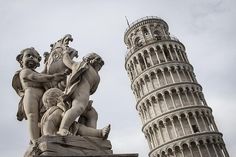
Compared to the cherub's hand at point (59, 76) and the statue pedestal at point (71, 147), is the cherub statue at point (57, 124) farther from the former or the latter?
the cherub's hand at point (59, 76)

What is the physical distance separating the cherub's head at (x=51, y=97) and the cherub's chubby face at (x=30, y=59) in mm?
486

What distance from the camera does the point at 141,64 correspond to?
45438 mm

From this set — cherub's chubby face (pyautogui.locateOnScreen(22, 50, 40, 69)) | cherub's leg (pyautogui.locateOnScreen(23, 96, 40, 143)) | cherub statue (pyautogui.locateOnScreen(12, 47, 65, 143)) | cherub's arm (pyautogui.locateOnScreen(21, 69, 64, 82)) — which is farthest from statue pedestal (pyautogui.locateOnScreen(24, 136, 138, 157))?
cherub's chubby face (pyautogui.locateOnScreen(22, 50, 40, 69))

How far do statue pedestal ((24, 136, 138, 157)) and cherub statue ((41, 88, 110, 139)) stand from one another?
84 millimetres

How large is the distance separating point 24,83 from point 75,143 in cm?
101

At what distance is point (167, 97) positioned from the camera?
42.2 metres

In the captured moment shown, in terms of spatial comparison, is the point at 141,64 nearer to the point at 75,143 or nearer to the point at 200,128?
the point at 200,128

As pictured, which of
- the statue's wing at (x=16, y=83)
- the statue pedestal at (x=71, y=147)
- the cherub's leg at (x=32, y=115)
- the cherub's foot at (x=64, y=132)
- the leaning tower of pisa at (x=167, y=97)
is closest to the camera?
the statue pedestal at (x=71, y=147)

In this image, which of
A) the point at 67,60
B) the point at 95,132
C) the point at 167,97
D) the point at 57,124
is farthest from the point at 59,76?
the point at 167,97

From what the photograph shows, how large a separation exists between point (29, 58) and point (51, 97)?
2.11ft

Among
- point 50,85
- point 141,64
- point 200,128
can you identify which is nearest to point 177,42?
point 141,64

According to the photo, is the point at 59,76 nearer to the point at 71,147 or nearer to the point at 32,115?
the point at 32,115

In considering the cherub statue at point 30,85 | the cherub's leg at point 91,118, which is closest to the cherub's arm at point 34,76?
the cherub statue at point 30,85

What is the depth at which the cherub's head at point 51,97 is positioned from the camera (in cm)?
386
